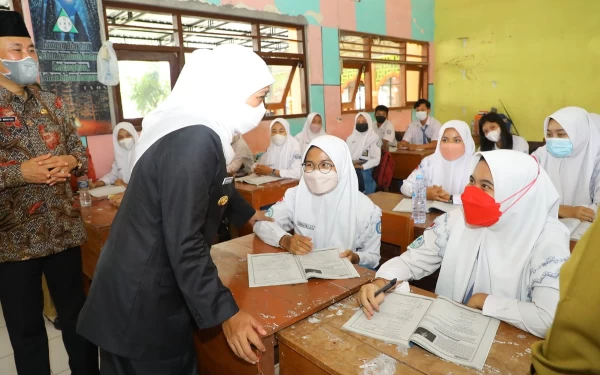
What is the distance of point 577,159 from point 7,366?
11.9 feet

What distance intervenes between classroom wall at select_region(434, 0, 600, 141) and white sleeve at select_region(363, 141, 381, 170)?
315 centimetres

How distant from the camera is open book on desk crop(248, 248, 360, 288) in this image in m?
1.33

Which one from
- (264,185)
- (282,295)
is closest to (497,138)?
(264,185)

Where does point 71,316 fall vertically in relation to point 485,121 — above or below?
below

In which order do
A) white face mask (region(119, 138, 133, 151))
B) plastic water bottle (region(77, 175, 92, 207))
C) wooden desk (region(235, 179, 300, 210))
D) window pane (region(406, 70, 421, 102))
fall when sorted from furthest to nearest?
window pane (region(406, 70, 421, 102)) < white face mask (region(119, 138, 133, 151)) < wooden desk (region(235, 179, 300, 210)) < plastic water bottle (region(77, 175, 92, 207))

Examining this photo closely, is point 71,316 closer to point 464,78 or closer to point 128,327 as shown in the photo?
point 128,327

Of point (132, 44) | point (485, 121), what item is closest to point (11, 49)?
point (132, 44)

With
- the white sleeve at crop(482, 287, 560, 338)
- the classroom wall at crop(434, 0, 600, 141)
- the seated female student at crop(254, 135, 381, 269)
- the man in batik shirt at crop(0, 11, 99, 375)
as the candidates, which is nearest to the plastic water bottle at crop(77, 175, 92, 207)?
the man in batik shirt at crop(0, 11, 99, 375)

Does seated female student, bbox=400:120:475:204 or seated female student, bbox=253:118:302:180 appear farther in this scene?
seated female student, bbox=253:118:302:180

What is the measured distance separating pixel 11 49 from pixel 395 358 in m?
1.73

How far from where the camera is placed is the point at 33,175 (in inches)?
55.6

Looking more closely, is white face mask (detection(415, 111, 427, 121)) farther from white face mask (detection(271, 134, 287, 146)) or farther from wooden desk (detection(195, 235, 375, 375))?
wooden desk (detection(195, 235, 375, 375))

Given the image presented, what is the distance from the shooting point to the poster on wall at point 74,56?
3.43m

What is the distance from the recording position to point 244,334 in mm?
943
